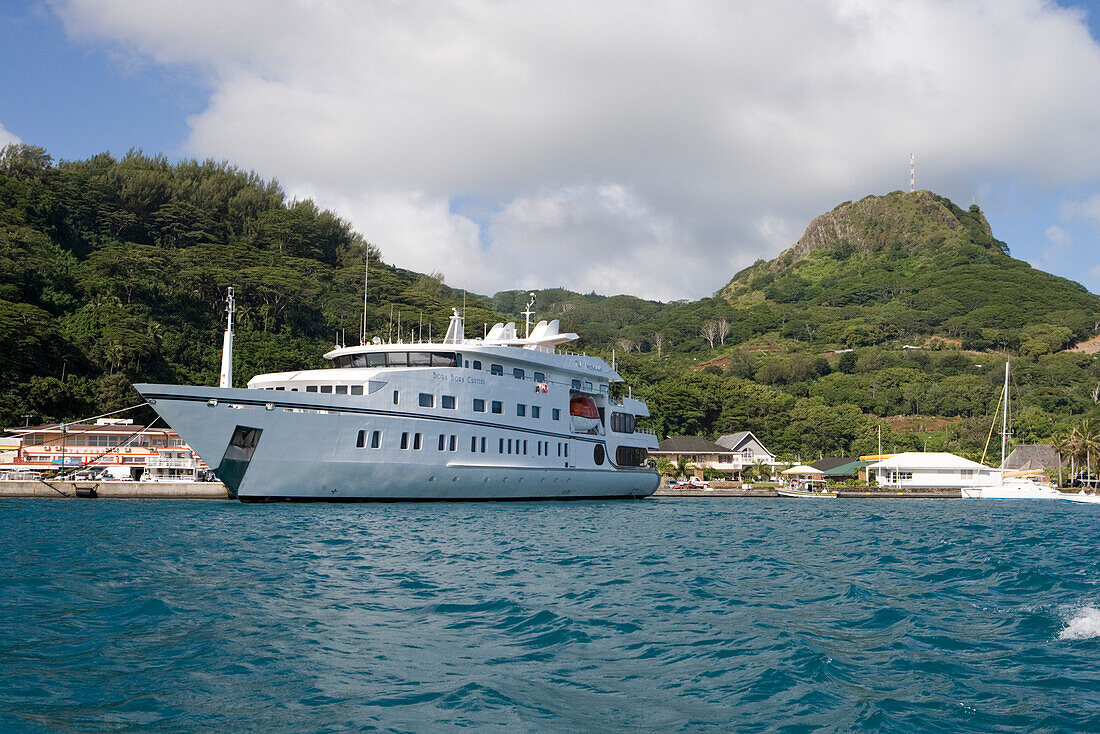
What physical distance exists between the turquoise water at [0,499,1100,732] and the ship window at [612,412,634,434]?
21729 millimetres

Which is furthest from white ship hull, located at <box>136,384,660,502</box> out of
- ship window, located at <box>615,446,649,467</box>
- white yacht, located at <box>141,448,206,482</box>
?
white yacht, located at <box>141,448,206,482</box>

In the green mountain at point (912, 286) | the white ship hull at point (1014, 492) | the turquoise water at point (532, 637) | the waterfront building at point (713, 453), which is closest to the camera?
the turquoise water at point (532, 637)

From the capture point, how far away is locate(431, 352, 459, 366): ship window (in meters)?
29.6

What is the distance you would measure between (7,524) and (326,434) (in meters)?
8.50

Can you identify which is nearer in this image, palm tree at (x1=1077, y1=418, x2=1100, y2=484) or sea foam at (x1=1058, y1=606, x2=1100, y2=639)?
sea foam at (x1=1058, y1=606, x2=1100, y2=639)

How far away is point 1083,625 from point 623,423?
30044mm

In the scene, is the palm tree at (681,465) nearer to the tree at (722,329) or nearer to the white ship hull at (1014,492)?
the white ship hull at (1014,492)

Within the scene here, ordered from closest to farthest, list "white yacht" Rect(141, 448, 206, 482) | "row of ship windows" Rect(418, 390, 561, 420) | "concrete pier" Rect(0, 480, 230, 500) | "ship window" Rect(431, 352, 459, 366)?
"row of ship windows" Rect(418, 390, 561, 420) < "ship window" Rect(431, 352, 459, 366) < "concrete pier" Rect(0, 480, 230, 500) < "white yacht" Rect(141, 448, 206, 482)

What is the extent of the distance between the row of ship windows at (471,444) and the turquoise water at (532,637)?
968cm

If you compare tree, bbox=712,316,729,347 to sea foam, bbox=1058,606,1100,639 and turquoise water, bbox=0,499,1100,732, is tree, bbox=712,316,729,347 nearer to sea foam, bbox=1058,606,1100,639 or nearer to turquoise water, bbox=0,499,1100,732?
turquoise water, bbox=0,499,1100,732

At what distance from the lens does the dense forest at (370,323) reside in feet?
157

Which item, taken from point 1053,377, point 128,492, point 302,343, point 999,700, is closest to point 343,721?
point 999,700

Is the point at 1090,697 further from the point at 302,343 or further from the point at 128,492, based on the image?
→ the point at 302,343

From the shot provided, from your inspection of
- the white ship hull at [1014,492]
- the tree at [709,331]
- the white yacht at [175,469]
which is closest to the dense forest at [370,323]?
the tree at [709,331]
